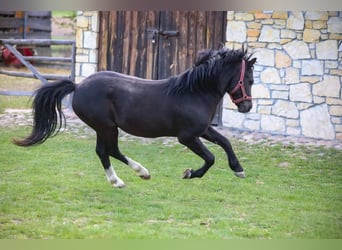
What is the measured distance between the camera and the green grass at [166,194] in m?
3.89

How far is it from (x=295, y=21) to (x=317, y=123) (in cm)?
77

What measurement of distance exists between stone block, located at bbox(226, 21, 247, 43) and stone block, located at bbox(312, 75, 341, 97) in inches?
29.6

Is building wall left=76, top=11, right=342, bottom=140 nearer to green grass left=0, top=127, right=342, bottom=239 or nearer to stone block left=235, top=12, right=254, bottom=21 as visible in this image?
stone block left=235, top=12, right=254, bottom=21

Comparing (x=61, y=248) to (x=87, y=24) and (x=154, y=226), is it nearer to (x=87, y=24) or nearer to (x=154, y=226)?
(x=154, y=226)

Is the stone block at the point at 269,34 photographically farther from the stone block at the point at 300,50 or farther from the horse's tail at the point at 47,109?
the horse's tail at the point at 47,109

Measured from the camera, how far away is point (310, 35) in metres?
4.61

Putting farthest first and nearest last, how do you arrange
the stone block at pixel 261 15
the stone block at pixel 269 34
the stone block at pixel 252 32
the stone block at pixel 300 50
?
the stone block at pixel 252 32 → the stone block at pixel 269 34 → the stone block at pixel 261 15 → the stone block at pixel 300 50

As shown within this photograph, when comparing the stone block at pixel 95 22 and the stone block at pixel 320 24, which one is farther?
the stone block at pixel 95 22

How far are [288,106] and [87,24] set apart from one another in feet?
5.33

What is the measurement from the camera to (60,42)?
491 centimetres

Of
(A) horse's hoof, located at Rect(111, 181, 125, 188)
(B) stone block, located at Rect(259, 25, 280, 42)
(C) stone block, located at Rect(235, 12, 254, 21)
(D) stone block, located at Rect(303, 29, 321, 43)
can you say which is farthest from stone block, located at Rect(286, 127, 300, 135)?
→ (A) horse's hoof, located at Rect(111, 181, 125, 188)

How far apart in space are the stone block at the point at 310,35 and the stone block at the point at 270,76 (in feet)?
1.10

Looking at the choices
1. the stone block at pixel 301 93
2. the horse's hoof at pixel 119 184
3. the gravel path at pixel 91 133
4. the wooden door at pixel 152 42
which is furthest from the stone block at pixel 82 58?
the stone block at pixel 301 93

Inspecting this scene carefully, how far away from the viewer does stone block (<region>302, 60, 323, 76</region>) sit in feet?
14.8
